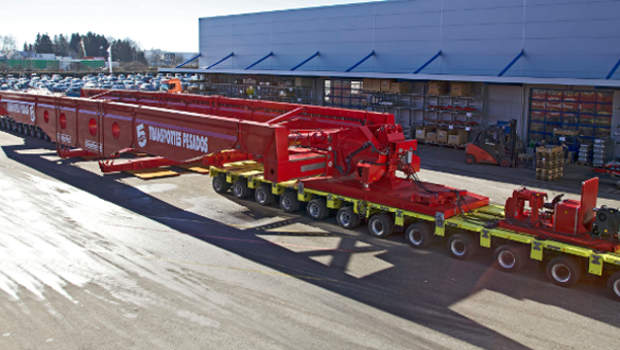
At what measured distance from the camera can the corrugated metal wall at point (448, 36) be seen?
76.2 ft

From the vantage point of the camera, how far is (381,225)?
12883 mm

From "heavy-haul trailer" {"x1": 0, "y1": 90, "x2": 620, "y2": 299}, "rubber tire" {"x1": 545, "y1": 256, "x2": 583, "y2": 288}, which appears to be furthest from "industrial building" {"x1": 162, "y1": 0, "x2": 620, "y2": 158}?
"rubber tire" {"x1": 545, "y1": 256, "x2": 583, "y2": 288}

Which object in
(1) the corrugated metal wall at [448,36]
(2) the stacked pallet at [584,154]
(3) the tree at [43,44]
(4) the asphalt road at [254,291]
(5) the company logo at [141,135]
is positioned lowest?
(4) the asphalt road at [254,291]

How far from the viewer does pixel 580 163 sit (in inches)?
897

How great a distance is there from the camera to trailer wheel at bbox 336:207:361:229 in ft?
44.4

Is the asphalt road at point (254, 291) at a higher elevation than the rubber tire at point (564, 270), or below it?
below

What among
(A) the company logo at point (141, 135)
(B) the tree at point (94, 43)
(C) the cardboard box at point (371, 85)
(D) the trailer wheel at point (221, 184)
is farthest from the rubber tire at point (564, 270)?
(B) the tree at point (94, 43)

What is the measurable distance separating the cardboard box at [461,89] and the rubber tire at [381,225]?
50.6 feet

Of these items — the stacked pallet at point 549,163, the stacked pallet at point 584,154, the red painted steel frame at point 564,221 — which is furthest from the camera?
the stacked pallet at point 584,154

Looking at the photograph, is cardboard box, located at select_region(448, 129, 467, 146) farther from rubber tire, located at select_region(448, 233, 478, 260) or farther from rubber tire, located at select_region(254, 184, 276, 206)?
rubber tire, located at select_region(448, 233, 478, 260)

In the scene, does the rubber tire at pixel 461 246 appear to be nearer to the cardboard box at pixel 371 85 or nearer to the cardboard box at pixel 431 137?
the cardboard box at pixel 431 137

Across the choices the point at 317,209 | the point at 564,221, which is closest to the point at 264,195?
the point at 317,209

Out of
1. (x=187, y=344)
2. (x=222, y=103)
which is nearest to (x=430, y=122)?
(x=222, y=103)

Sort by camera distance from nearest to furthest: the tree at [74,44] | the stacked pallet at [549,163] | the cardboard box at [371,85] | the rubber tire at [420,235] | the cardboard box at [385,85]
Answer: the rubber tire at [420,235], the stacked pallet at [549,163], the cardboard box at [385,85], the cardboard box at [371,85], the tree at [74,44]
